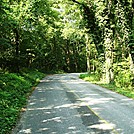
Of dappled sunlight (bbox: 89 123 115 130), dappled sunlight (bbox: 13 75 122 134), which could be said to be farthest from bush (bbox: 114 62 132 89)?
dappled sunlight (bbox: 89 123 115 130)

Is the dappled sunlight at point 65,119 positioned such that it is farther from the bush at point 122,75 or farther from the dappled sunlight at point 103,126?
the bush at point 122,75

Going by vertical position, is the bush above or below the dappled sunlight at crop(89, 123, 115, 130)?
above

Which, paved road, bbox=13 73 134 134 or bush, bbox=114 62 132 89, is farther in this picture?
bush, bbox=114 62 132 89

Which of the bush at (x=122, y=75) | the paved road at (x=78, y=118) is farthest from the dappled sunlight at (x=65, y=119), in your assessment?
the bush at (x=122, y=75)

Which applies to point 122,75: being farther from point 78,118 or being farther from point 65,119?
point 65,119

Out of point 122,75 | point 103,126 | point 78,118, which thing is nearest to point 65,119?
point 78,118

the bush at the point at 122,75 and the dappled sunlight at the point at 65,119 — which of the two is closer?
the dappled sunlight at the point at 65,119

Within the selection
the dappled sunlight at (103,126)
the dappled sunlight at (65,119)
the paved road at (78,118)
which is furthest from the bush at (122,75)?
the dappled sunlight at (103,126)

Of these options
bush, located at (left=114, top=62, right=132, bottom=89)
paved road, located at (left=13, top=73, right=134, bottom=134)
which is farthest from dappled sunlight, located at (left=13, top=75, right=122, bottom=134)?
bush, located at (left=114, top=62, right=132, bottom=89)

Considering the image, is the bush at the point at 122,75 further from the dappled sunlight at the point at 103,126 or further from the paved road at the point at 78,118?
the dappled sunlight at the point at 103,126

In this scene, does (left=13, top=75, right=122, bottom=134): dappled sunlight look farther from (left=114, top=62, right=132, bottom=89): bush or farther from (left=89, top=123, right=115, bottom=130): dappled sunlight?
(left=114, top=62, right=132, bottom=89): bush

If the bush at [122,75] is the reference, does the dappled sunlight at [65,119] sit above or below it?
below

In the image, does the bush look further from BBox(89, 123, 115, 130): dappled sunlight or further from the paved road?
BBox(89, 123, 115, 130): dappled sunlight

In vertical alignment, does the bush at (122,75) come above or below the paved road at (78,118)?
above
